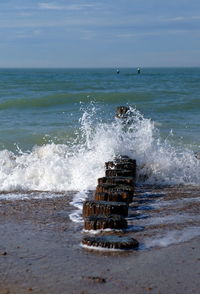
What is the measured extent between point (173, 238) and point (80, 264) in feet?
3.57

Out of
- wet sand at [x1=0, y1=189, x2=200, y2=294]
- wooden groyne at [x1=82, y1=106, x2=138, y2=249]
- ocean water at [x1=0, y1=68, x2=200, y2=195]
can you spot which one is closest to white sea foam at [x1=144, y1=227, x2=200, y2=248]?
wet sand at [x1=0, y1=189, x2=200, y2=294]

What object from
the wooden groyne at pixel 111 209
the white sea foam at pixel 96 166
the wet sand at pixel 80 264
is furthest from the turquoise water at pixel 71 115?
the wet sand at pixel 80 264

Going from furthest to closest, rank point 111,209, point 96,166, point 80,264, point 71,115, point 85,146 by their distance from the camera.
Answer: point 71,115 → point 85,146 → point 96,166 → point 111,209 → point 80,264

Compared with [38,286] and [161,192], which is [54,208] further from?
[38,286]

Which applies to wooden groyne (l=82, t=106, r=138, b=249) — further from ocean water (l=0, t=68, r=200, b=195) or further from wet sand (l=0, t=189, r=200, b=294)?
ocean water (l=0, t=68, r=200, b=195)

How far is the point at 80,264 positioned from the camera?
4625 mm

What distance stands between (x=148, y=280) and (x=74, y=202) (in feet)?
10.1

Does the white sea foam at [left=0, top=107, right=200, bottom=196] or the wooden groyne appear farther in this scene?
the white sea foam at [left=0, top=107, right=200, bottom=196]

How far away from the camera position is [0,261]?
4.71m

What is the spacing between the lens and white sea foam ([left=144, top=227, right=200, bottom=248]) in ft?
17.0

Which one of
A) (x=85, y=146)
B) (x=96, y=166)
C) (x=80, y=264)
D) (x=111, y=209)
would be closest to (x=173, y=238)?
A: (x=111, y=209)

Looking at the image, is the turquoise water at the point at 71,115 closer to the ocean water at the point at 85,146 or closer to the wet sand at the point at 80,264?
the ocean water at the point at 85,146

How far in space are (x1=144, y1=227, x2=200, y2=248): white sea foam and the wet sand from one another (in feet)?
0.22

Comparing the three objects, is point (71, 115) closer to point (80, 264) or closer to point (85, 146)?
point (85, 146)
